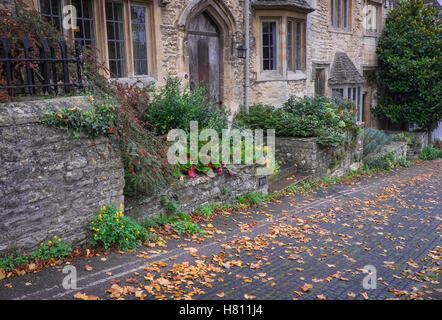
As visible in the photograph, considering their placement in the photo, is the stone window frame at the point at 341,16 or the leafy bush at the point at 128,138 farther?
the stone window frame at the point at 341,16

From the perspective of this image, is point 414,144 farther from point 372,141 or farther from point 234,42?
point 234,42

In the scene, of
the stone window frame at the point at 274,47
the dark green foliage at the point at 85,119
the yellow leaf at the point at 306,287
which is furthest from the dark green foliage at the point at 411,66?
the dark green foliage at the point at 85,119

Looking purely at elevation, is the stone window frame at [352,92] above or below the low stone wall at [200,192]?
above

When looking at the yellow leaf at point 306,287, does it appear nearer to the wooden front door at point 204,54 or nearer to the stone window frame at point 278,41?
the wooden front door at point 204,54

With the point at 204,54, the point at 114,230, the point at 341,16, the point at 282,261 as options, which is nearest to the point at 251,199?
the point at 282,261

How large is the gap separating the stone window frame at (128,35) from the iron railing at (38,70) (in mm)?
2362

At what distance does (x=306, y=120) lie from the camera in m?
11.4

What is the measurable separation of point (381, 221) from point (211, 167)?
3.60 metres

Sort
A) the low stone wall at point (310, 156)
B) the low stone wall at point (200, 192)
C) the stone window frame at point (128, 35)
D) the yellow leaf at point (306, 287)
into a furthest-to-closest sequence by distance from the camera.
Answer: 1. the low stone wall at point (310, 156)
2. the stone window frame at point (128, 35)
3. the low stone wall at point (200, 192)
4. the yellow leaf at point (306, 287)

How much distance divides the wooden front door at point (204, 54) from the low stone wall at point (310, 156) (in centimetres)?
244

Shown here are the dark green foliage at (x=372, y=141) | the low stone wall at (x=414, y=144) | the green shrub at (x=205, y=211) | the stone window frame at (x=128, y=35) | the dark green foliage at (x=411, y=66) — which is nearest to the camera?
the green shrub at (x=205, y=211)

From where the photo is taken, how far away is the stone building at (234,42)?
8914 mm

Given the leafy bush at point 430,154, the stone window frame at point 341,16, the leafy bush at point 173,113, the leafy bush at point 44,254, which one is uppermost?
the stone window frame at point 341,16

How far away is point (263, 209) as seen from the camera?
8547 mm
